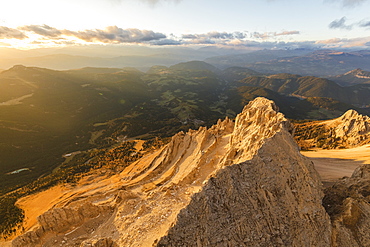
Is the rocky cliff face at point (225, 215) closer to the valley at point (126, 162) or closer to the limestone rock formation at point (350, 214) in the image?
the valley at point (126, 162)

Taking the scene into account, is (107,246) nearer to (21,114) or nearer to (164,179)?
(164,179)

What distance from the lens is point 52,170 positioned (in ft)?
238

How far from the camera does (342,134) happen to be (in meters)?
63.3

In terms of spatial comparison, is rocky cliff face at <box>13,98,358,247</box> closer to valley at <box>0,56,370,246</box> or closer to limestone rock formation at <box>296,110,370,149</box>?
valley at <box>0,56,370,246</box>

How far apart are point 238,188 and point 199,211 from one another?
410cm

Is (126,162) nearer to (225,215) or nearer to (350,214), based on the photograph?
(225,215)

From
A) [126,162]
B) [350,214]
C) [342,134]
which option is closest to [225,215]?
[350,214]

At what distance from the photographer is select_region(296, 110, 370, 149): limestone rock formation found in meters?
56.9

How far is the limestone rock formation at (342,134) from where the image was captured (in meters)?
56.9

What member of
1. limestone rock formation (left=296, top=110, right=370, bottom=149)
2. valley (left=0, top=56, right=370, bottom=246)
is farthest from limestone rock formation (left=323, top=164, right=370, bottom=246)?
limestone rock formation (left=296, top=110, right=370, bottom=149)

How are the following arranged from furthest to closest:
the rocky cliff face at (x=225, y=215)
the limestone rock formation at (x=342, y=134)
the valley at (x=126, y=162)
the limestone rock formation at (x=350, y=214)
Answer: the limestone rock formation at (x=342, y=134)
the valley at (x=126, y=162)
the limestone rock formation at (x=350, y=214)
the rocky cliff face at (x=225, y=215)

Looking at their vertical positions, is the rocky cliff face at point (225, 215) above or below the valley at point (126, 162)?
above

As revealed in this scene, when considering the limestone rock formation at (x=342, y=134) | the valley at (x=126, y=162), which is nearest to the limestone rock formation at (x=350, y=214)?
the valley at (x=126, y=162)

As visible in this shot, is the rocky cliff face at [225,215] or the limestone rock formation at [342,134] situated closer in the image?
the rocky cliff face at [225,215]
